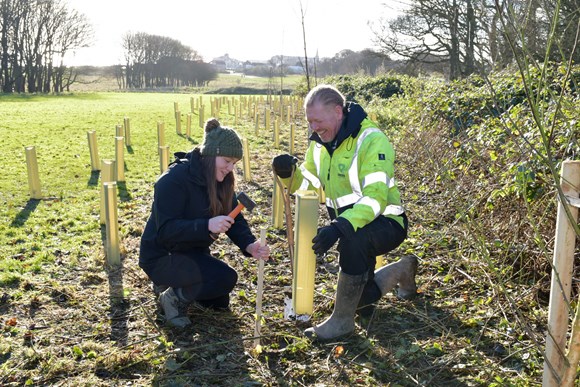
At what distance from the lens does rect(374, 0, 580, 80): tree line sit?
1.96 metres

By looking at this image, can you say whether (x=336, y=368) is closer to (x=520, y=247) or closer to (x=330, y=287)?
(x=330, y=287)

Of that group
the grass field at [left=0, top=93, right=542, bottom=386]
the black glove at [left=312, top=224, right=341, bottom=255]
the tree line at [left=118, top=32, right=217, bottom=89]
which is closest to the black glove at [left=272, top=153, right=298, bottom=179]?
the black glove at [left=312, top=224, right=341, bottom=255]

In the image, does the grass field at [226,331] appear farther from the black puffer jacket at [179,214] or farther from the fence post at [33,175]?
the fence post at [33,175]

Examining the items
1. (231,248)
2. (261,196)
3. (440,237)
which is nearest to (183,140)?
(261,196)

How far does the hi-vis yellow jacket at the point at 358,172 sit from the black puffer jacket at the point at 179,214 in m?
0.73

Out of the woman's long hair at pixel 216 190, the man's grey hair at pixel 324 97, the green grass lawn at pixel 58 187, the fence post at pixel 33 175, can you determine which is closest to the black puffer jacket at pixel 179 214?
the woman's long hair at pixel 216 190

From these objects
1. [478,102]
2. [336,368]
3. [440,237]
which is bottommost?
[336,368]

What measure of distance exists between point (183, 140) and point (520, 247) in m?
11.1

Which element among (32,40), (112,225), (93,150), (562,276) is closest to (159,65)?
(32,40)

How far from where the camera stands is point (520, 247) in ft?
13.2

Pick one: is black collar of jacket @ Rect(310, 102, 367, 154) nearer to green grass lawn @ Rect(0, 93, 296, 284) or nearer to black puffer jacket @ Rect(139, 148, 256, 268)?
black puffer jacket @ Rect(139, 148, 256, 268)

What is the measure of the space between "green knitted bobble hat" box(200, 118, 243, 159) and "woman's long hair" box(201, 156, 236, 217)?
55mm

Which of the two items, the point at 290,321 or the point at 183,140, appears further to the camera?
the point at 183,140

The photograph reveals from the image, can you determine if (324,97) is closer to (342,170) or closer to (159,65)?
(342,170)
